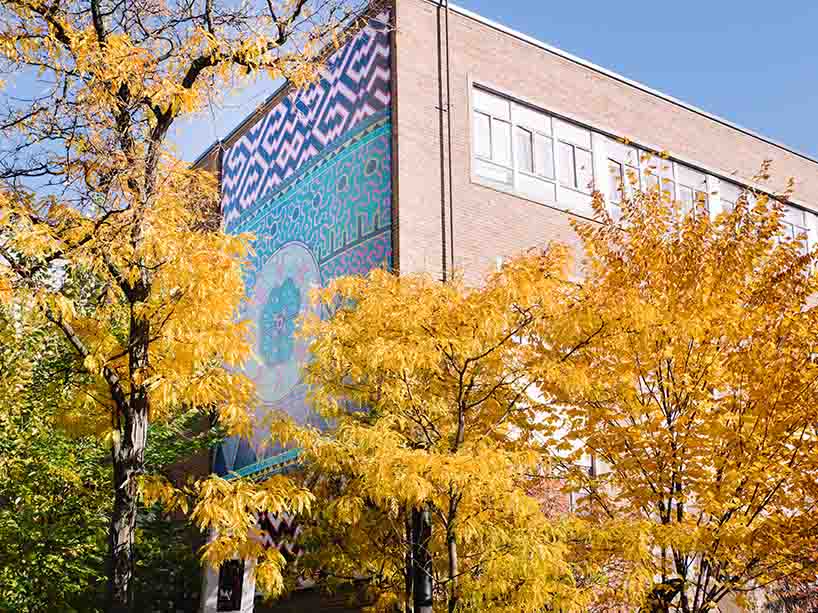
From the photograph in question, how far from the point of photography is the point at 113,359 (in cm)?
1010

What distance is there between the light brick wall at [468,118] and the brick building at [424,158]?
0.03m

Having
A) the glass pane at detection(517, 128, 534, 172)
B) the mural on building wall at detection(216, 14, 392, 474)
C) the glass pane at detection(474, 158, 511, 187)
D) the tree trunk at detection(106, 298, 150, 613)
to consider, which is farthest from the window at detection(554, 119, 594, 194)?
the tree trunk at detection(106, 298, 150, 613)

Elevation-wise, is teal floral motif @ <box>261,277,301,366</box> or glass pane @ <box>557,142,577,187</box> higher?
glass pane @ <box>557,142,577,187</box>

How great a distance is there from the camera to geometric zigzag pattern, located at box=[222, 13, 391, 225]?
20688mm

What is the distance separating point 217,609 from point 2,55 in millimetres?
8823

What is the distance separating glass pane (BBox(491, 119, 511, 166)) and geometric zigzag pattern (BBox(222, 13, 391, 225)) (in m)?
2.70

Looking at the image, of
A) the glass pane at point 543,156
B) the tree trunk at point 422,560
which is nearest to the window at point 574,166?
the glass pane at point 543,156

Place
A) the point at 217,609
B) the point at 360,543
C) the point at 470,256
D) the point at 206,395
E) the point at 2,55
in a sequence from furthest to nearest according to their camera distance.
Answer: the point at 470,256 < the point at 217,609 < the point at 360,543 < the point at 2,55 < the point at 206,395

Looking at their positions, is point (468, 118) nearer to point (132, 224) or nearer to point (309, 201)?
point (309, 201)

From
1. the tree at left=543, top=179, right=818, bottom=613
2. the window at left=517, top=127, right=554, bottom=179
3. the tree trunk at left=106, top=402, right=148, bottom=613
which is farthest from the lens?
the window at left=517, top=127, right=554, bottom=179

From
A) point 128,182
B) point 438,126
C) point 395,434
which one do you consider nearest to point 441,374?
point 395,434

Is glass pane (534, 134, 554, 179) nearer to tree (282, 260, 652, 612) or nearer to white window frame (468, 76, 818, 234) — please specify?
white window frame (468, 76, 818, 234)

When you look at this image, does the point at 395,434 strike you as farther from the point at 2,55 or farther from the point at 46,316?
the point at 2,55

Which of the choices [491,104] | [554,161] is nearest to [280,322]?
[491,104]
